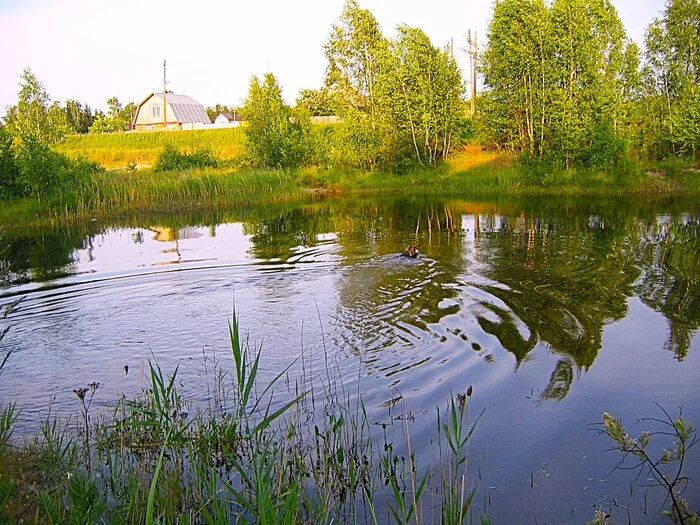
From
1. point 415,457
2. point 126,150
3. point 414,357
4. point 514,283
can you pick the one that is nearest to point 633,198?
point 514,283

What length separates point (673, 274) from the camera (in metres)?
12.1

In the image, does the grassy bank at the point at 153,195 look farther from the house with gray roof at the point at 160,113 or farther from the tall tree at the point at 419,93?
the house with gray roof at the point at 160,113

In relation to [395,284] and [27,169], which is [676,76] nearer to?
[395,284]

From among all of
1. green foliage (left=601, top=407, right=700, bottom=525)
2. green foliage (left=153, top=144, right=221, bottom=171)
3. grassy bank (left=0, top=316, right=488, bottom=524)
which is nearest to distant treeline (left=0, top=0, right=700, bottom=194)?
green foliage (left=153, top=144, right=221, bottom=171)

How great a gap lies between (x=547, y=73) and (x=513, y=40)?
2192mm

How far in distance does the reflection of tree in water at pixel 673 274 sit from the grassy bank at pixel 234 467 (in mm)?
4292

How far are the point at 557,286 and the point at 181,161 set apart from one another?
30096mm

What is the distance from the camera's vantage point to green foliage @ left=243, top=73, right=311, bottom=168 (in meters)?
36.3

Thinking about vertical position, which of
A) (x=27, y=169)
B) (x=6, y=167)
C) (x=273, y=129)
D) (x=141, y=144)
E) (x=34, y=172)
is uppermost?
(x=141, y=144)

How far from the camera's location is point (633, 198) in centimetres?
2539

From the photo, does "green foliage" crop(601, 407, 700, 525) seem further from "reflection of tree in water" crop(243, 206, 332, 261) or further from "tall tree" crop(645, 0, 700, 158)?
"tall tree" crop(645, 0, 700, 158)

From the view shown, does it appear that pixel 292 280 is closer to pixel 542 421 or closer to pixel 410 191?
pixel 542 421

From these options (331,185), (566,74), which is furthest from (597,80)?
(331,185)

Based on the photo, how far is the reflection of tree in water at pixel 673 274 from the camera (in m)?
9.05
